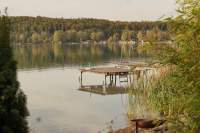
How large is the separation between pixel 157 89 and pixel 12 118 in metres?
6.48

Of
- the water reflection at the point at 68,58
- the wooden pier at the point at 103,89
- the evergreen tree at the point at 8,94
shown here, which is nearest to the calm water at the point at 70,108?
the wooden pier at the point at 103,89

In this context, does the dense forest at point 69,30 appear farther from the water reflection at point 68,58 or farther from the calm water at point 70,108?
the calm water at point 70,108

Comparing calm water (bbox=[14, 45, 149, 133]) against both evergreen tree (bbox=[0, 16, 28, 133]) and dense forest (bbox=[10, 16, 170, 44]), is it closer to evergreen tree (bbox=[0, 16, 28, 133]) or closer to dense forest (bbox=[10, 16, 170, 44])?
evergreen tree (bbox=[0, 16, 28, 133])

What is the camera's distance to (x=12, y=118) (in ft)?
28.8

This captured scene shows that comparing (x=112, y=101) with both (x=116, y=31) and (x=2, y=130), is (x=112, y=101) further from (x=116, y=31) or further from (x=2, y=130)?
(x=116, y=31)

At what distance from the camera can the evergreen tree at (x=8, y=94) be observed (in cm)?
862

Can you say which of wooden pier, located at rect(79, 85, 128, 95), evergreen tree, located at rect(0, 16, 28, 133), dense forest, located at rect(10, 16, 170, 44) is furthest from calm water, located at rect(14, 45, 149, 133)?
dense forest, located at rect(10, 16, 170, 44)

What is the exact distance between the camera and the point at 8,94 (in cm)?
870

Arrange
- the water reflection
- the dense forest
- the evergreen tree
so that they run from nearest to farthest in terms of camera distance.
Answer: the evergreen tree → the water reflection → the dense forest

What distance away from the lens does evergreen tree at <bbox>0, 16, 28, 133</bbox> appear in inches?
340

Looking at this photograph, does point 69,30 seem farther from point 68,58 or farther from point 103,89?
point 103,89

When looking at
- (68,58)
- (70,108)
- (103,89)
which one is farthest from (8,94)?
(68,58)

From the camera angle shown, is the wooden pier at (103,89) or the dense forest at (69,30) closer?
the wooden pier at (103,89)

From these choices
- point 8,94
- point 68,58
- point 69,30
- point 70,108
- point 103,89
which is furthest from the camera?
point 69,30
